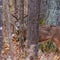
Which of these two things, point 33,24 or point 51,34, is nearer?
point 33,24

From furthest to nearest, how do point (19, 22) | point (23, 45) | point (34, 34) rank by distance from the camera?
point (19, 22)
point (23, 45)
point (34, 34)

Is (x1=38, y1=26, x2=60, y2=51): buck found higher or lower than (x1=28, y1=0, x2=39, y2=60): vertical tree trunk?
lower

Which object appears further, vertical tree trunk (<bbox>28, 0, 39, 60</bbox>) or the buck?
the buck

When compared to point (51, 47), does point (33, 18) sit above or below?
above

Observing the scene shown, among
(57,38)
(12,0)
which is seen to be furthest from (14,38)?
(12,0)

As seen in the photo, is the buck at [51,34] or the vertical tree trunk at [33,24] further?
the buck at [51,34]

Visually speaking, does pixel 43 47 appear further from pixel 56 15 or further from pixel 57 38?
pixel 56 15

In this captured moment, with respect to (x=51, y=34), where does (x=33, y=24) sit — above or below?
above

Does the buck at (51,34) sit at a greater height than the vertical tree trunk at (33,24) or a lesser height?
lesser

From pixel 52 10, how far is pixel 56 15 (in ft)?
0.71

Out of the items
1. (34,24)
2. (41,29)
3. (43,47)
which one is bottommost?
(43,47)

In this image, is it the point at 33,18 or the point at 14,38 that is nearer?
the point at 33,18

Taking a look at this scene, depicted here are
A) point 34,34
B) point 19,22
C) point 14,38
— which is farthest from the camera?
point 14,38

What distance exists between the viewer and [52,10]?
9.72m
